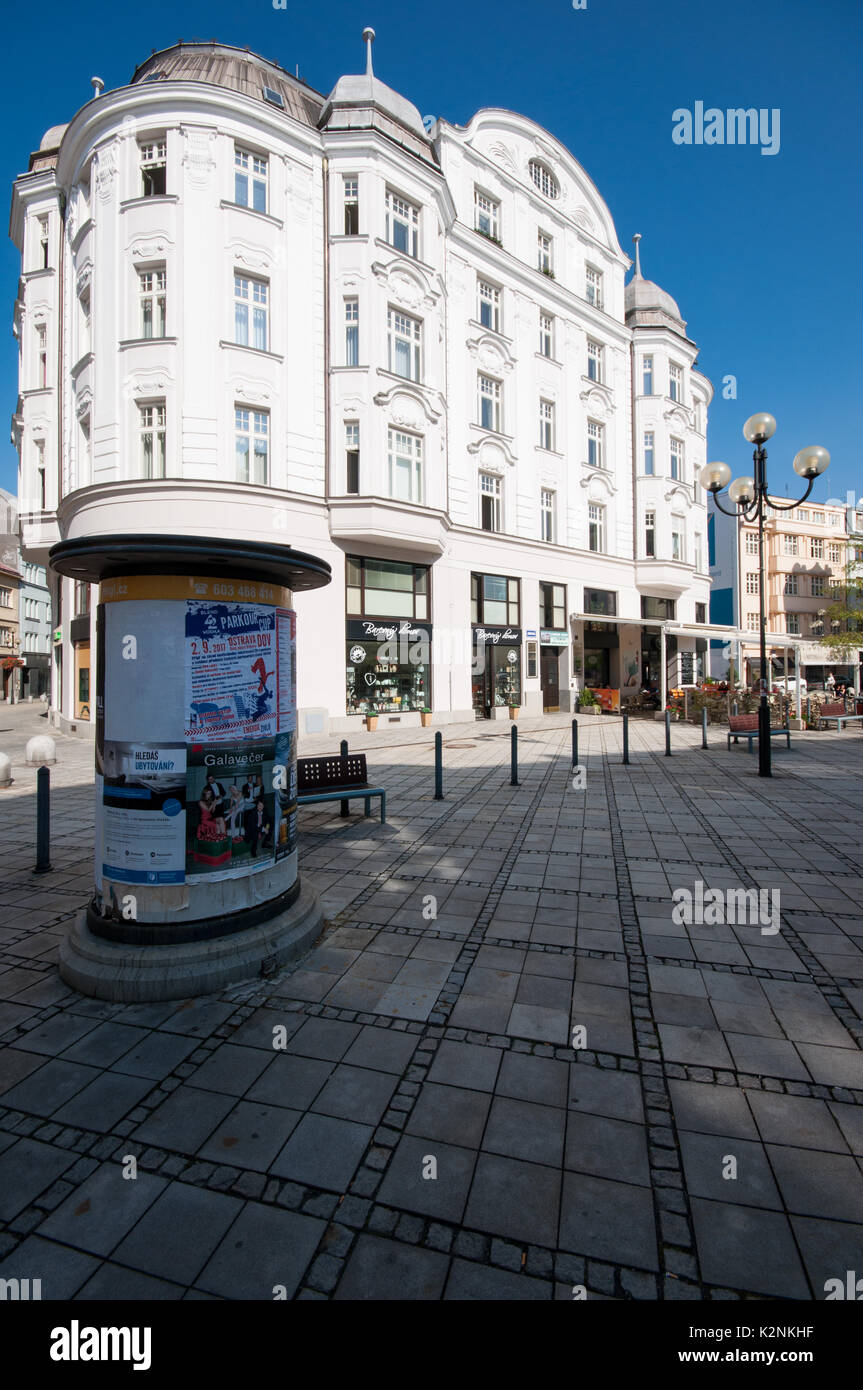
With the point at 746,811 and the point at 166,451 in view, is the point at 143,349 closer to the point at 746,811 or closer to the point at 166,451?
the point at 166,451

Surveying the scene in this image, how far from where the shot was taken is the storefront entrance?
2773cm

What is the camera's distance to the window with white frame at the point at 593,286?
30438mm

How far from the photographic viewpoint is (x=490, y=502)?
85.3 feet

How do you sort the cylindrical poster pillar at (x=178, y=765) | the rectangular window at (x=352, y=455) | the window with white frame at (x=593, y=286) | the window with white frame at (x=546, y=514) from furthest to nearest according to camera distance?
the window with white frame at (x=593, y=286), the window with white frame at (x=546, y=514), the rectangular window at (x=352, y=455), the cylindrical poster pillar at (x=178, y=765)

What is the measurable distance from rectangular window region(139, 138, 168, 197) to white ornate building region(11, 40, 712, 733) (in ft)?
0.25

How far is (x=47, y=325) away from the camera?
906 inches

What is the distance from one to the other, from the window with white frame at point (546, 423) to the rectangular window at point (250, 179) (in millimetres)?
13457

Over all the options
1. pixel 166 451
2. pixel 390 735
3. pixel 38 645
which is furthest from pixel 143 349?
pixel 38 645

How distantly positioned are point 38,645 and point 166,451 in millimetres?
57199

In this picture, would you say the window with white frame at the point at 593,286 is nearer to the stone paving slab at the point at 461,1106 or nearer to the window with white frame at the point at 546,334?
the window with white frame at the point at 546,334

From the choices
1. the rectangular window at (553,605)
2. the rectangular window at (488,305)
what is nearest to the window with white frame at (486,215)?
the rectangular window at (488,305)

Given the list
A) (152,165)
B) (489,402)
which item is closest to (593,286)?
(489,402)

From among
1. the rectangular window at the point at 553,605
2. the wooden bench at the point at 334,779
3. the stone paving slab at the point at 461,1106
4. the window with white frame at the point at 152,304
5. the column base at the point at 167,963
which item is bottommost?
the stone paving slab at the point at 461,1106

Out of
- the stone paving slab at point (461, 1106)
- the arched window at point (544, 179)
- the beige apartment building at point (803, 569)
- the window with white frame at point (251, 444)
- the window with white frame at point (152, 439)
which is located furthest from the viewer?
the beige apartment building at point (803, 569)
